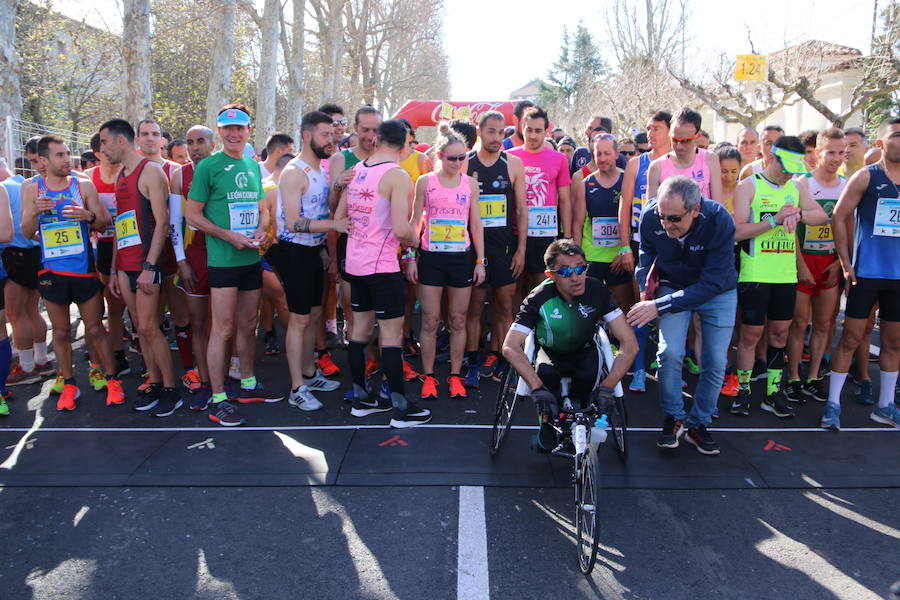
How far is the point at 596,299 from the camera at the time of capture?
13.3 feet

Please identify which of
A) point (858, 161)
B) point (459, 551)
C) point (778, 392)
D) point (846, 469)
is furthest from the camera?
point (858, 161)

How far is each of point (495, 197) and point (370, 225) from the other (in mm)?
1307

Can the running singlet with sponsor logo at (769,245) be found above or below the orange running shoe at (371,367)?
above

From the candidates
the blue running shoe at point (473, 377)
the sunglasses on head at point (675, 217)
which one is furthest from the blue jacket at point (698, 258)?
the blue running shoe at point (473, 377)

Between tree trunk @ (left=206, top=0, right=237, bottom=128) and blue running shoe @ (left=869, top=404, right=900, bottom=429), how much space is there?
45.3ft

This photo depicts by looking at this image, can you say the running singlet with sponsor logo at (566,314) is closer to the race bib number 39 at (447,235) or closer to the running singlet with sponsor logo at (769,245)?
the race bib number 39 at (447,235)

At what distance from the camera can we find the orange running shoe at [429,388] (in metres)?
5.69

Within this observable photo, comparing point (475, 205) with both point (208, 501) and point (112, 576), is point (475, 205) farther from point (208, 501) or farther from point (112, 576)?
point (112, 576)

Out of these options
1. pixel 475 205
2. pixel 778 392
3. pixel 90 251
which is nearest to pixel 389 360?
pixel 475 205

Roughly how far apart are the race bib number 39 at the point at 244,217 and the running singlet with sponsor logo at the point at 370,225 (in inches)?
30.5

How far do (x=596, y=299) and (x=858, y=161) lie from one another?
167 inches

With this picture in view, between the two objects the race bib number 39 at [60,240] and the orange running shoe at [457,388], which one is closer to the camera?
the race bib number 39 at [60,240]

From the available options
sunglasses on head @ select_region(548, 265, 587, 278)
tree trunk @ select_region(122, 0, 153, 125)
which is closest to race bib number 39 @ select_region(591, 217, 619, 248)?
sunglasses on head @ select_region(548, 265, 587, 278)

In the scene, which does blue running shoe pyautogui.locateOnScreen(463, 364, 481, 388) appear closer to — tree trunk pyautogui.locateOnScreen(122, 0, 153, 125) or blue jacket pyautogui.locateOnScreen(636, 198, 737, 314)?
blue jacket pyautogui.locateOnScreen(636, 198, 737, 314)
